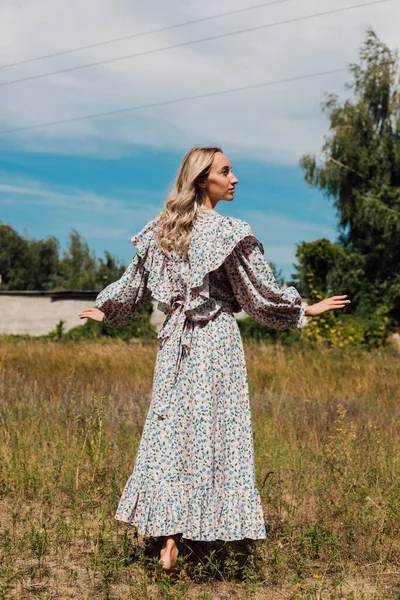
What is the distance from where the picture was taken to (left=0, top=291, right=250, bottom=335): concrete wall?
3272 centimetres

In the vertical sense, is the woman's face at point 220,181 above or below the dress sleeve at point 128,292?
above

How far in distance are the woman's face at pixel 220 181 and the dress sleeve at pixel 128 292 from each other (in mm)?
538

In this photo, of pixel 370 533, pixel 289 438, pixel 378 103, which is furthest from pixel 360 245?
pixel 370 533

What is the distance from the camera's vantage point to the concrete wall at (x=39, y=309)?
1288 inches

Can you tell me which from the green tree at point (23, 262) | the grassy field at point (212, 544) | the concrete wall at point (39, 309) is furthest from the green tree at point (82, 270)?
the grassy field at point (212, 544)

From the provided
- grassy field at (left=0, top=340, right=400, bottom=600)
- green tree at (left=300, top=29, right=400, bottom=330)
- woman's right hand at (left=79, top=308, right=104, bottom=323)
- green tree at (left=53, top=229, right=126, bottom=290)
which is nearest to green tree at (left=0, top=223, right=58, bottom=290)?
green tree at (left=53, top=229, right=126, bottom=290)

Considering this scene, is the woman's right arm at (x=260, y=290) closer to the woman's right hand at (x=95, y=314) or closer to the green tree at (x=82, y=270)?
the woman's right hand at (x=95, y=314)

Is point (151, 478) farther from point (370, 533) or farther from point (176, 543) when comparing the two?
point (370, 533)

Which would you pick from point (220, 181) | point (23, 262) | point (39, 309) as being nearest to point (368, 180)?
point (39, 309)

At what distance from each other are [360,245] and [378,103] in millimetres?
5455

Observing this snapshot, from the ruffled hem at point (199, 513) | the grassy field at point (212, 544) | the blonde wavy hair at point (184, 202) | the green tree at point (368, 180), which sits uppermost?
the green tree at point (368, 180)

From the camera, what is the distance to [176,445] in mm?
3656

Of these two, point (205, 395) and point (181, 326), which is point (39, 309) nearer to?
point (181, 326)

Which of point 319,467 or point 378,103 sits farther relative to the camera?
point 378,103
